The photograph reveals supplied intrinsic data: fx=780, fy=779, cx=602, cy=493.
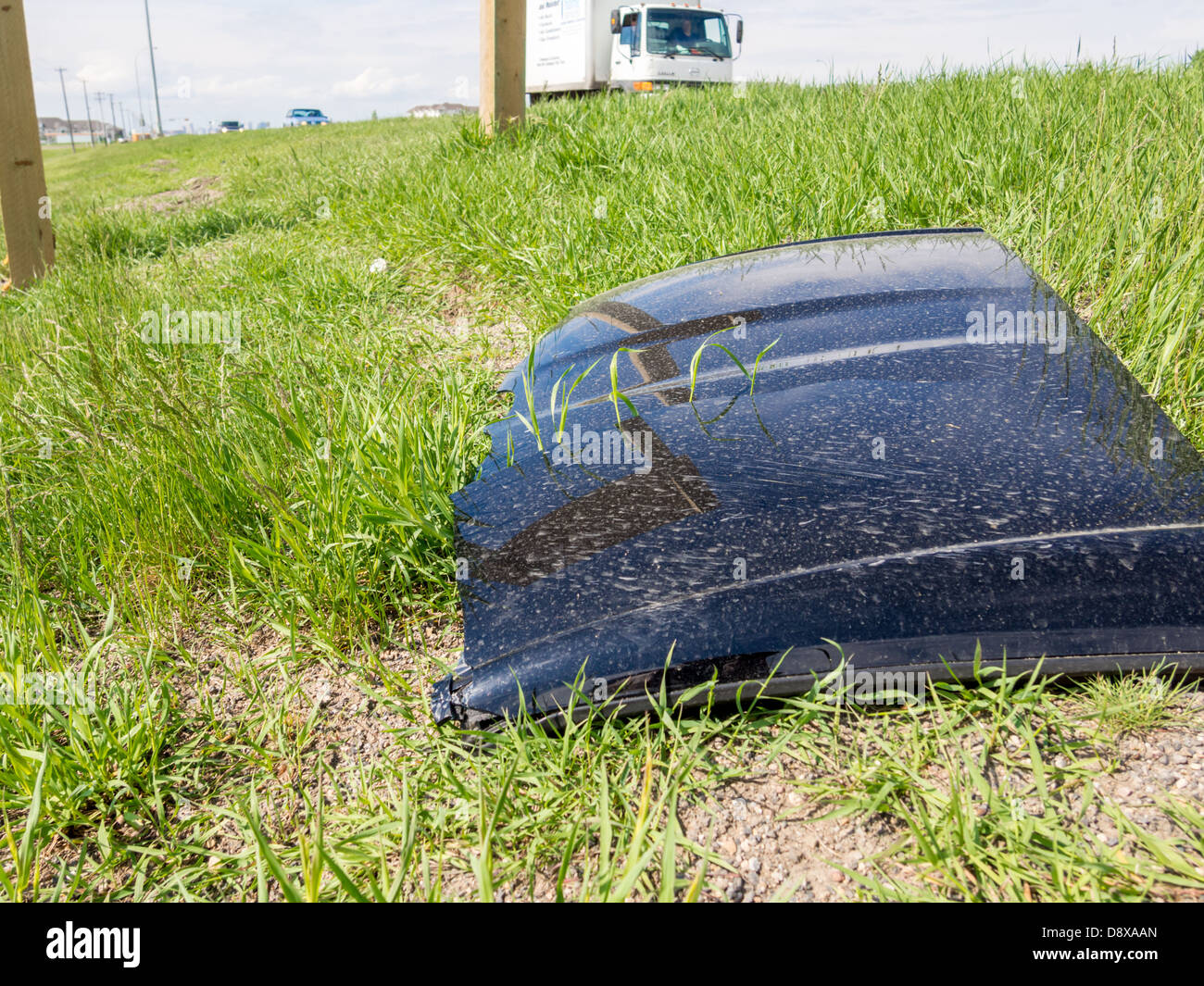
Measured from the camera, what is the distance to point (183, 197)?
1175 cm

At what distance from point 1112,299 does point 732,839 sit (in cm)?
246

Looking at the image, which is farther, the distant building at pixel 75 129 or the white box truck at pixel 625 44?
the distant building at pixel 75 129

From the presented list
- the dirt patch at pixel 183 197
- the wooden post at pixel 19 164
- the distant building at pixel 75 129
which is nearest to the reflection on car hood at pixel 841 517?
the wooden post at pixel 19 164

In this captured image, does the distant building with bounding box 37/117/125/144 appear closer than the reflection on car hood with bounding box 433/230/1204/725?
No

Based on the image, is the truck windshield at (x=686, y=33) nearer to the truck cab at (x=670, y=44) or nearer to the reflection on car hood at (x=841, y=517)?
the truck cab at (x=670, y=44)

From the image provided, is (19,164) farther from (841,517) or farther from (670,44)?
(670,44)

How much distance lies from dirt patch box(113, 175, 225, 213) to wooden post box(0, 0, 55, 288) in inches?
164

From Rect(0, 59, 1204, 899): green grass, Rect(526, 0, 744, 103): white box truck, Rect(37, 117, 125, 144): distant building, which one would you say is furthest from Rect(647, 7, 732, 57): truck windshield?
Rect(37, 117, 125, 144): distant building

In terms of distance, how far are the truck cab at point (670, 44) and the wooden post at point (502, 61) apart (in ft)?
29.4

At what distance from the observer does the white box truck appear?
1535cm

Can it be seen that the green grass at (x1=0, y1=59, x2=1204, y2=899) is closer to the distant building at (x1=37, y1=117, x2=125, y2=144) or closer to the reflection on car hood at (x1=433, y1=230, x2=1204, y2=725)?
the reflection on car hood at (x1=433, y1=230, x2=1204, y2=725)

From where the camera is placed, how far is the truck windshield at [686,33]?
15641 mm

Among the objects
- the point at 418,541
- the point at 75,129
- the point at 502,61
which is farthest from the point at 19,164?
the point at 75,129

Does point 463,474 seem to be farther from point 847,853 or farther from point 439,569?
point 847,853
